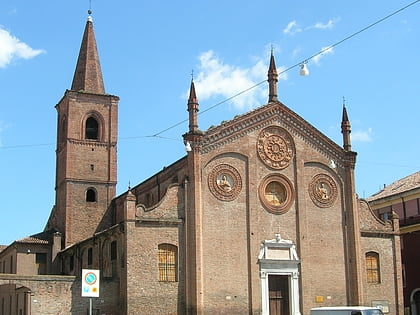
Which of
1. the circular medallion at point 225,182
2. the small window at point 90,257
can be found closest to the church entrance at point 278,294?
the circular medallion at point 225,182

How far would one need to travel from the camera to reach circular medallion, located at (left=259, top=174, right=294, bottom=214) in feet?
129

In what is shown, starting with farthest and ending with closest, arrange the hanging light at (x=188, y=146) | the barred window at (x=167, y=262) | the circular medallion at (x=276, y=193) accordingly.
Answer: the circular medallion at (x=276, y=193), the hanging light at (x=188, y=146), the barred window at (x=167, y=262)

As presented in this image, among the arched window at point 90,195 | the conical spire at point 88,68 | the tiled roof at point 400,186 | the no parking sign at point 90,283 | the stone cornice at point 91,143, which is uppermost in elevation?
the conical spire at point 88,68

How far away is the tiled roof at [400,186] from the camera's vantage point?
164 feet

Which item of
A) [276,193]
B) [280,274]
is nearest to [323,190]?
[276,193]

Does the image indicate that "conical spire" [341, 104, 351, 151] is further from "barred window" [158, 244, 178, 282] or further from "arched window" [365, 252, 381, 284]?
"barred window" [158, 244, 178, 282]

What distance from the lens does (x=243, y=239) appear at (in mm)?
37969

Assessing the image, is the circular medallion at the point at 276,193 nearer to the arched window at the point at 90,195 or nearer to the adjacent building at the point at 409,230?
the adjacent building at the point at 409,230

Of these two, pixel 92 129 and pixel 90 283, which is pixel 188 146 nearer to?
pixel 90 283

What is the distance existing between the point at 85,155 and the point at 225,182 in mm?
14962

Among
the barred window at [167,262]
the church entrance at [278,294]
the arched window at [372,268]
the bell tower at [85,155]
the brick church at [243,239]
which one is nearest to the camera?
the brick church at [243,239]

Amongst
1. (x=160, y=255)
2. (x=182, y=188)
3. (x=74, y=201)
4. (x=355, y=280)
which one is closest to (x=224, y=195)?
(x=182, y=188)

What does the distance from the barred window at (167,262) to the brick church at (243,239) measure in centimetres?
5

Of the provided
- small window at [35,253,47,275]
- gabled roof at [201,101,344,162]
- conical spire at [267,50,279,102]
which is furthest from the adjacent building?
small window at [35,253,47,275]
